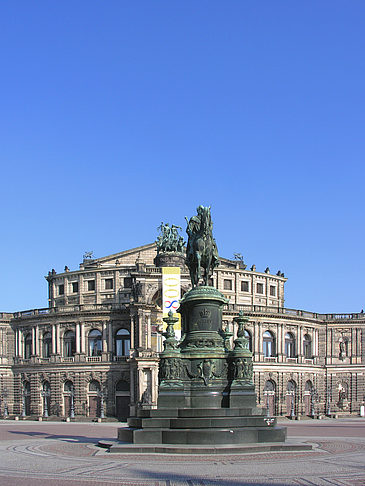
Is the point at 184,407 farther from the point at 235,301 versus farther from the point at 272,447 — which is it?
the point at 235,301

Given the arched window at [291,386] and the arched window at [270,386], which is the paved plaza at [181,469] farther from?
the arched window at [291,386]

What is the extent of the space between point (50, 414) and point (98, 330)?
492 inches

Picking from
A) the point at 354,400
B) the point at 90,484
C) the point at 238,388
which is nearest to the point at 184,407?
the point at 238,388

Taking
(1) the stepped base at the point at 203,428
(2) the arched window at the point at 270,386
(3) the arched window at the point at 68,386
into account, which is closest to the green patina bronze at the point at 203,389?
(1) the stepped base at the point at 203,428

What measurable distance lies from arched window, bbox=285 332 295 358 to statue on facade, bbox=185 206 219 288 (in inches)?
2816

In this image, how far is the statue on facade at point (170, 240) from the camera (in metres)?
98.8

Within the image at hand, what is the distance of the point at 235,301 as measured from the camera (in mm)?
104562

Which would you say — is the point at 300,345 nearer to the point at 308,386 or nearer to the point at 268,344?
the point at 268,344

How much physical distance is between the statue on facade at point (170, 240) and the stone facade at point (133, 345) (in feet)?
9.87

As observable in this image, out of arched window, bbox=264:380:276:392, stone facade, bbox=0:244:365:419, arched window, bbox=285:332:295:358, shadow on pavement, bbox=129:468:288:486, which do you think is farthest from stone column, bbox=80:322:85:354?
shadow on pavement, bbox=129:468:288:486

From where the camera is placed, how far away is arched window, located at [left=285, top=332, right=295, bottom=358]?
103 meters

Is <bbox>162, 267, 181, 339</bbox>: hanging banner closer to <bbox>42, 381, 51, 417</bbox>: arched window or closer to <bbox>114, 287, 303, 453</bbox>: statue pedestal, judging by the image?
<bbox>42, 381, 51, 417</bbox>: arched window

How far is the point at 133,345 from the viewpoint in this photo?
91.6 meters

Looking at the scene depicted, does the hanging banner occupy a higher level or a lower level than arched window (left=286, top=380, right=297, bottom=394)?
higher
